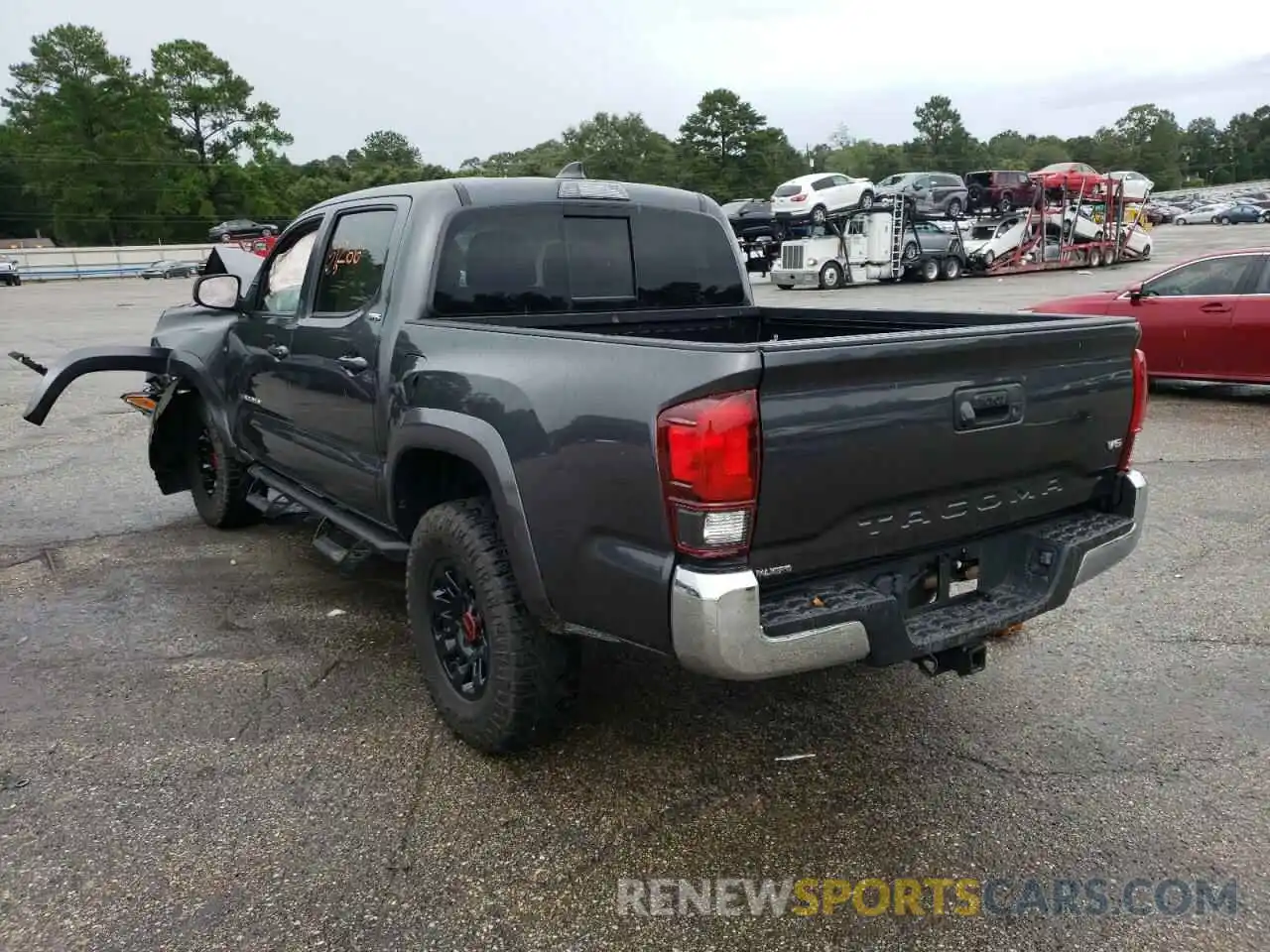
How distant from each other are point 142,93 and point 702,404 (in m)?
98.1

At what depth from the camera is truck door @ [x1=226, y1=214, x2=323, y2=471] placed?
4594 mm

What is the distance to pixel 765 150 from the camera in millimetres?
99062

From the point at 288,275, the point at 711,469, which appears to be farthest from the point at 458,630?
the point at 288,275

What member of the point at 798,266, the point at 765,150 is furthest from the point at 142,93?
the point at 798,266

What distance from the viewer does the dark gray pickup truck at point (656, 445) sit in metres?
2.51

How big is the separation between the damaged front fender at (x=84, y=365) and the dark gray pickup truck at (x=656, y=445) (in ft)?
6.09

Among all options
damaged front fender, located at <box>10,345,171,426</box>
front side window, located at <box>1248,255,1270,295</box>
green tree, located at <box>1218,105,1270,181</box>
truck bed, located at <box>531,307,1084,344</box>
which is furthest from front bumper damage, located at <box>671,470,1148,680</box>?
green tree, located at <box>1218,105,1270,181</box>

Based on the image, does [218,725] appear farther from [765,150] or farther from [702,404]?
[765,150]

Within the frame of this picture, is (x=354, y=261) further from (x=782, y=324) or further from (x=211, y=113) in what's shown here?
(x=211, y=113)

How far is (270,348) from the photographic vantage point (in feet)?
15.5

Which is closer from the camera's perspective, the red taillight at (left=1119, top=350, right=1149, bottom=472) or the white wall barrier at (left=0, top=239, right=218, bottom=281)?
the red taillight at (left=1119, top=350, right=1149, bottom=472)

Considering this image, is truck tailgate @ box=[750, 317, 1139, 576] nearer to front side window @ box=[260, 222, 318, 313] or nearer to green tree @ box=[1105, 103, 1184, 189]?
front side window @ box=[260, 222, 318, 313]

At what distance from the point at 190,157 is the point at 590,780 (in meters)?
102

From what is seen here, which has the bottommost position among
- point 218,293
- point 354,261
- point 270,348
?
point 270,348
